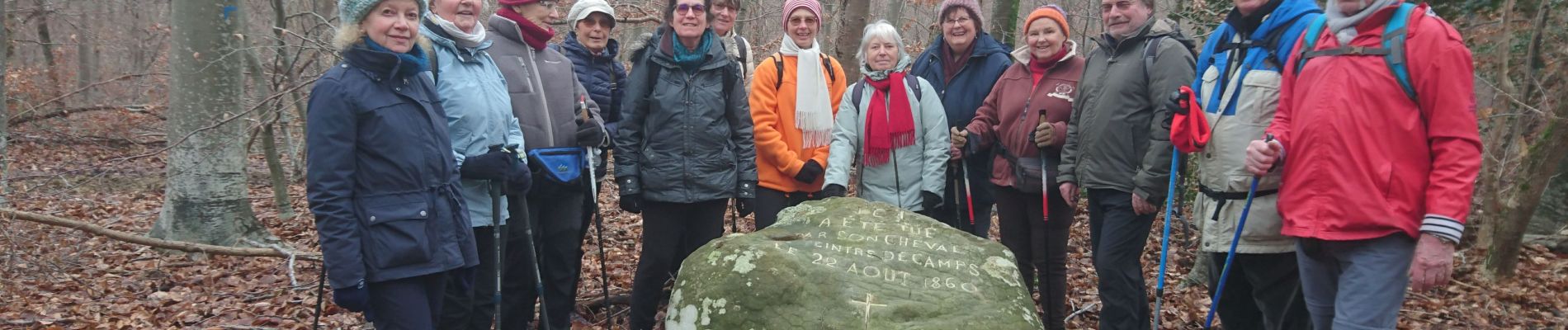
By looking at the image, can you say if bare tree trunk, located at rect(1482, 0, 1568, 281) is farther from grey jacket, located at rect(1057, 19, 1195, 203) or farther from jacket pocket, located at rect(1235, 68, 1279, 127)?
jacket pocket, located at rect(1235, 68, 1279, 127)

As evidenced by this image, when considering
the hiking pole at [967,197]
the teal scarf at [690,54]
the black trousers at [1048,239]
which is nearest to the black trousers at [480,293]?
the teal scarf at [690,54]

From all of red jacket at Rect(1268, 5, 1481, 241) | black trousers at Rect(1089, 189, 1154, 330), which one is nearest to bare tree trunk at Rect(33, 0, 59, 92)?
black trousers at Rect(1089, 189, 1154, 330)

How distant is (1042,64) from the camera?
15.6 ft

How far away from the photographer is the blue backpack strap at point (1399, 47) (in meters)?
2.83

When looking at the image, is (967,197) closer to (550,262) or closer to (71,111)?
(550,262)

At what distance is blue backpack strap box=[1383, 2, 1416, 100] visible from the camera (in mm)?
2832

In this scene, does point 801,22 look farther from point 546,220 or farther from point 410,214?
point 410,214

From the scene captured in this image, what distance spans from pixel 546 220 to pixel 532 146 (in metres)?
0.46

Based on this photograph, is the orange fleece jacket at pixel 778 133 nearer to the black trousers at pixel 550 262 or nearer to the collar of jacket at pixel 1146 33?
the black trousers at pixel 550 262

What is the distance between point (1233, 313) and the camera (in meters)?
3.91

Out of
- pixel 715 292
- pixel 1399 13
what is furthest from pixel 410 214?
pixel 1399 13

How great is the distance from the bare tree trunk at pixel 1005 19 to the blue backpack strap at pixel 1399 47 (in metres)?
6.28

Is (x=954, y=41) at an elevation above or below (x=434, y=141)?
above

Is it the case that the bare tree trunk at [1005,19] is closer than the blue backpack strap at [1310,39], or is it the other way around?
the blue backpack strap at [1310,39]
